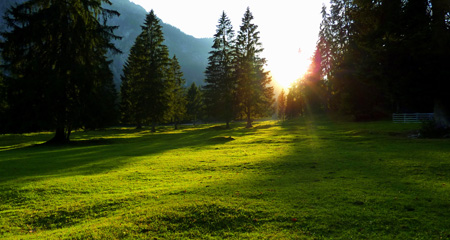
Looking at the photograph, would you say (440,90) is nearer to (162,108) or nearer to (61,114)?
(61,114)

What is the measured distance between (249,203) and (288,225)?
128 cm

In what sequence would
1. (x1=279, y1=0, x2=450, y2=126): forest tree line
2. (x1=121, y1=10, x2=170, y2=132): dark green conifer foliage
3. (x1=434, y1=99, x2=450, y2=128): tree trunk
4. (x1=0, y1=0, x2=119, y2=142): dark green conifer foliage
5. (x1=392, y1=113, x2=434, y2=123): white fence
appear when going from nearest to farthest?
(x1=279, y1=0, x2=450, y2=126): forest tree line, (x1=434, y1=99, x2=450, y2=128): tree trunk, (x1=0, y1=0, x2=119, y2=142): dark green conifer foliage, (x1=392, y1=113, x2=434, y2=123): white fence, (x1=121, y1=10, x2=170, y2=132): dark green conifer foliage

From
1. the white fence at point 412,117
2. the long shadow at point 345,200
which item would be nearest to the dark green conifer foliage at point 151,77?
the long shadow at point 345,200

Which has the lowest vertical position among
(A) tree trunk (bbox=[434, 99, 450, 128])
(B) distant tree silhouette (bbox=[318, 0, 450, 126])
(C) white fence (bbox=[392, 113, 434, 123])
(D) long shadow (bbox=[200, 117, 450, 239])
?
(D) long shadow (bbox=[200, 117, 450, 239])

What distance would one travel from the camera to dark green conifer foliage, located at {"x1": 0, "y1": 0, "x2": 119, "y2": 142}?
76.0 feet

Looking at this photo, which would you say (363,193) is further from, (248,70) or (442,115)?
(248,70)

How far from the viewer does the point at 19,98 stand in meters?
22.9

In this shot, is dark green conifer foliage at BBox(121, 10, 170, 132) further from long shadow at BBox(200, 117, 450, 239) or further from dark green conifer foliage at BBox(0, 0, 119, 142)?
long shadow at BBox(200, 117, 450, 239)

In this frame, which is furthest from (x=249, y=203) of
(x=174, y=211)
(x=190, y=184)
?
(x=190, y=184)

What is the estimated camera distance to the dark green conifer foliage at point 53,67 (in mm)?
23156

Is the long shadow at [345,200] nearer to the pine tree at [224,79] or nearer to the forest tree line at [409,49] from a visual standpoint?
the forest tree line at [409,49]

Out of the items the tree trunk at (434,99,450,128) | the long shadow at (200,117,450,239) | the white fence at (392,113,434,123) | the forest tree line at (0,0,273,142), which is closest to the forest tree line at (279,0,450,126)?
the tree trunk at (434,99,450,128)

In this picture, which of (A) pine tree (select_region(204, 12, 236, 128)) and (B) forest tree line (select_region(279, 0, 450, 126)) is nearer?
(B) forest tree line (select_region(279, 0, 450, 126))

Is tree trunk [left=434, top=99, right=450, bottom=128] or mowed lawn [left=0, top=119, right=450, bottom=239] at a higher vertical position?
tree trunk [left=434, top=99, right=450, bottom=128]
